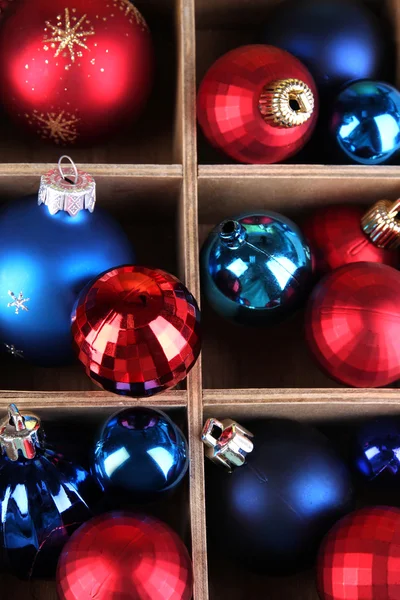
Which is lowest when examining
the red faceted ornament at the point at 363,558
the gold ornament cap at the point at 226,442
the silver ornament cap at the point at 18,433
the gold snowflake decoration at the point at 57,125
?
the red faceted ornament at the point at 363,558

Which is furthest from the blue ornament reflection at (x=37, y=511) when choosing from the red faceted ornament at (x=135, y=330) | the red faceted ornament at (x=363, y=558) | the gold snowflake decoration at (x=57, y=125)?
the gold snowflake decoration at (x=57, y=125)

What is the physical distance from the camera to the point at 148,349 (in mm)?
580

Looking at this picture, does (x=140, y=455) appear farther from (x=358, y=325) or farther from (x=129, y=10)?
(x=129, y=10)

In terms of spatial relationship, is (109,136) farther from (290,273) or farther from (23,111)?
(290,273)

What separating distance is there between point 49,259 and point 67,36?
0.89 ft

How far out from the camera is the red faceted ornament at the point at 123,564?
0.55 meters

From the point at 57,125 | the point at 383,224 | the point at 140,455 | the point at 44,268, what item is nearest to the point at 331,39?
the point at 383,224

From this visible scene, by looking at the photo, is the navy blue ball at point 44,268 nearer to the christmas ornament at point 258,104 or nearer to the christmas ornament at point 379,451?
the christmas ornament at point 258,104

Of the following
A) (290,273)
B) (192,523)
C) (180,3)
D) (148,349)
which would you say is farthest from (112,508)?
(180,3)

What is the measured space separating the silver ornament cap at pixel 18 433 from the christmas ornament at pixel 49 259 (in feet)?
0.40

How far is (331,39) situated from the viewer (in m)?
0.80

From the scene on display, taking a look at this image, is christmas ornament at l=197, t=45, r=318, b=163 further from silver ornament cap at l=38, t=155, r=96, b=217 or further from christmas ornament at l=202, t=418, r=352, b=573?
christmas ornament at l=202, t=418, r=352, b=573

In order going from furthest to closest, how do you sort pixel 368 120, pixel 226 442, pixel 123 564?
pixel 368 120 < pixel 226 442 < pixel 123 564

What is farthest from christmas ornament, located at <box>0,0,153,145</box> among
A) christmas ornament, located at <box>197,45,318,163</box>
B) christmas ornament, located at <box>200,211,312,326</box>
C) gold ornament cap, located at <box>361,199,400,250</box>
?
gold ornament cap, located at <box>361,199,400,250</box>
